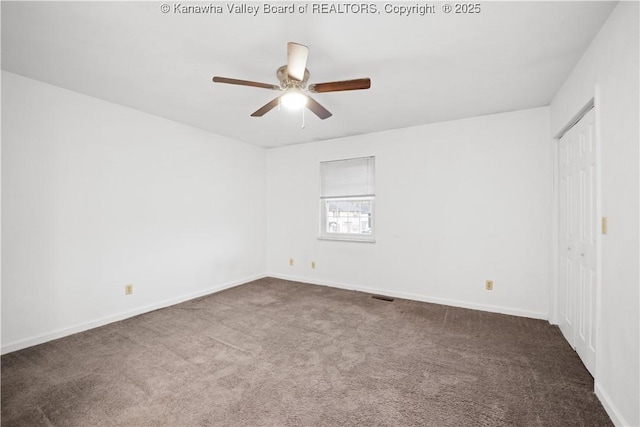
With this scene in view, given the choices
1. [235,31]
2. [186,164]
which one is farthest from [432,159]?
[186,164]

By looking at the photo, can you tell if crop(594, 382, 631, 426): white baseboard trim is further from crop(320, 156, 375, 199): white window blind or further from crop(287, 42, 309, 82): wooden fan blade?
crop(320, 156, 375, 199): white window blind

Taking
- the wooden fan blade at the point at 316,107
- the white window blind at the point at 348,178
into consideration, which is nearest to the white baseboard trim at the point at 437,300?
the white window blind at the point at 348,178

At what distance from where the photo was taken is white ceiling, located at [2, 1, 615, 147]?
1.80 m

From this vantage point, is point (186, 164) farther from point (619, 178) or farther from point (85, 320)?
point (619, 178)

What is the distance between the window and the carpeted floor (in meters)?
1.62

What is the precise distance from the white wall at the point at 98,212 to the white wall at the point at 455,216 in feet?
5.93

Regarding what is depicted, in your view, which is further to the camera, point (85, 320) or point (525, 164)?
point (525, 164)

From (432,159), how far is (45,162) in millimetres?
4391

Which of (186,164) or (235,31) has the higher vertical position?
(235,31)

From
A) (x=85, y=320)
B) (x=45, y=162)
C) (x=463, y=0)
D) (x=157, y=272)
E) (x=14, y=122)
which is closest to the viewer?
(x=463, y=0)

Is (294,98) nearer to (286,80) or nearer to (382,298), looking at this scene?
(286,80)

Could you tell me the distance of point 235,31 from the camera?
6.37ft

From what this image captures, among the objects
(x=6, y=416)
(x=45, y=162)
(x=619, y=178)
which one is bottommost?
(x=6, y=416)

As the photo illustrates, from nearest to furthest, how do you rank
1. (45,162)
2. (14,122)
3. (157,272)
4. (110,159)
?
(14,122)
(45,162)
(110,159)
(157,272)
